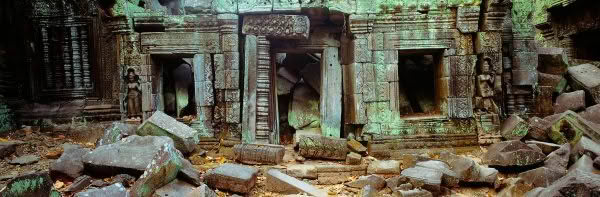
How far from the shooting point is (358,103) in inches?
258

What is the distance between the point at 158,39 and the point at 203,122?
5.64ft

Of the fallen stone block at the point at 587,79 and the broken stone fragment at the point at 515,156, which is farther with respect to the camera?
the fallen stone block at the point at 587,79

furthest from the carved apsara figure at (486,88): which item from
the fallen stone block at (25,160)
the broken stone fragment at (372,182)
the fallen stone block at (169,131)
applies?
the fallen stone block at (25,160)

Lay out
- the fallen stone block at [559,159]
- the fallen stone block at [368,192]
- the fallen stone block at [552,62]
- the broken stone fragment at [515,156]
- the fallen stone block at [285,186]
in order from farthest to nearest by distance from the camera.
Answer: the fallen stone block at [552,62] → the broken stone fragment at [515,156] → the fallen stone block at [559,159] → the fallen stone block at [285,186] → the fallen stone block at [368,192]

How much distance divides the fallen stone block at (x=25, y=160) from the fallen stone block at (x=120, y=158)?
1.59 metres

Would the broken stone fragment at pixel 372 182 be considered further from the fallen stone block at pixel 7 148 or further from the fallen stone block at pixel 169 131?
the fallen stone block at pixel 7 148

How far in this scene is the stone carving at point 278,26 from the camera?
6453 millimetres

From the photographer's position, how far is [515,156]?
5262 mm

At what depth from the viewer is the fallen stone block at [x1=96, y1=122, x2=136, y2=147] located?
5.42 metres

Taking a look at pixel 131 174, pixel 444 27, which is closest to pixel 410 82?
pixel 444 27

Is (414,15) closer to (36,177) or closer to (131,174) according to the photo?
(131,174)

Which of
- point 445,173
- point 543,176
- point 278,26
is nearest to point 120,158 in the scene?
point 278,26

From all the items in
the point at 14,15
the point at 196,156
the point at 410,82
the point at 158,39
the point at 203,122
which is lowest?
the point at 196,156

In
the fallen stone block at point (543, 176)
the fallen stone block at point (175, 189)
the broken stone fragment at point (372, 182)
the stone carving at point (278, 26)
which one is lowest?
the broken stone fragment at point (372, 182)
